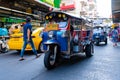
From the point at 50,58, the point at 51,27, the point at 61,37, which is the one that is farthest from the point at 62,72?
the point at 51,27

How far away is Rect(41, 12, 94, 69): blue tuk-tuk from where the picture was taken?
28.1 feet

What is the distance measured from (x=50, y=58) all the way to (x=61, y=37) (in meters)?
0.97

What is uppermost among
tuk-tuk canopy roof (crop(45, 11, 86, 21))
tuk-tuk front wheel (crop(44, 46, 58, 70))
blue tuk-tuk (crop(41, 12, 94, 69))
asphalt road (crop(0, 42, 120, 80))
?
tuk-tuk canopy roof (crop(45, 11, 86, 21))

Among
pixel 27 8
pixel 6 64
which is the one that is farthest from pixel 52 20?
pixel 27 8

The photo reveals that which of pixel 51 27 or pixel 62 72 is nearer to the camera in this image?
pixel 62 72

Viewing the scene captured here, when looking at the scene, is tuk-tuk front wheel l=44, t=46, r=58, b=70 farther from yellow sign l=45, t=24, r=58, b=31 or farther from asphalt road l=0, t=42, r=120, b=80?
yellow sign l=45, t=24, r=58, b=31

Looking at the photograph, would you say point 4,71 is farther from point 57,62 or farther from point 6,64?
point 57,62

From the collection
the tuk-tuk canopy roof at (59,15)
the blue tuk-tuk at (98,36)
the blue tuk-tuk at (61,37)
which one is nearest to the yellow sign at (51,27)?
the blue tuk-tuk at (61,37)

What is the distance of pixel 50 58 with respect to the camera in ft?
27.5

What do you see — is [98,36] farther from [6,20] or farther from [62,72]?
[62,72]

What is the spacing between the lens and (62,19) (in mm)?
9547

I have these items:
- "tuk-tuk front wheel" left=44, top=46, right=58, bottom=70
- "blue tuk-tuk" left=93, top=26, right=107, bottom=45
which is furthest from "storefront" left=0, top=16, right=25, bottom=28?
"tuk-tuk front wheel" left=44, top=46, right=58, bottom=70

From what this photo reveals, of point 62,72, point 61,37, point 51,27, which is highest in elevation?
point 51,27

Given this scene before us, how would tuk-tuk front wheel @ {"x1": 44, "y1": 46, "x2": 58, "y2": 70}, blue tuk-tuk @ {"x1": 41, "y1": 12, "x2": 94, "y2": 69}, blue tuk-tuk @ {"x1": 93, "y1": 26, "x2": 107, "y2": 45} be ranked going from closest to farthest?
tuk-tuk front wheel @ {"x1": 44, "y1": 46, "x2": 58, "y2": 70}, blue tuk-tuk @ {"x1": 41, "y1": 12, "x2": 94, "y2": 69}, blue tuk-tuk @ {"x1": 93, "y1": 26, "x2": 107, "y2": 45}
